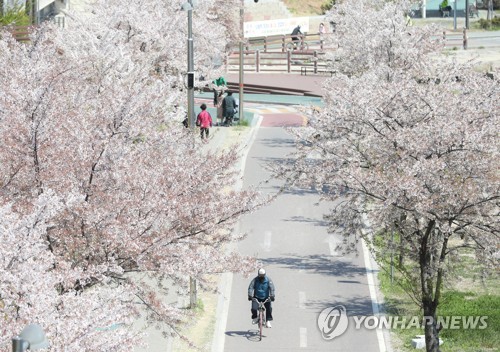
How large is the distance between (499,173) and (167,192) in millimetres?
6647

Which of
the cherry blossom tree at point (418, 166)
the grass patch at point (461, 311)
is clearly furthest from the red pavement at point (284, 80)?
the cherry blossom tree at point (418, 166)

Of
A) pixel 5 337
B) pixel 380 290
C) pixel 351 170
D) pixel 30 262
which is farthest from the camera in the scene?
pixel 380 290

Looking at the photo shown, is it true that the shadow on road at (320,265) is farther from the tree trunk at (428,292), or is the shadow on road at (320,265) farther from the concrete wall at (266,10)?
the concrete wall at (266,10)

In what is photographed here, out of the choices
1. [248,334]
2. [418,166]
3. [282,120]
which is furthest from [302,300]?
[282,120]

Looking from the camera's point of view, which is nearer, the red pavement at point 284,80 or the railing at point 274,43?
the red pavement at point 284,80

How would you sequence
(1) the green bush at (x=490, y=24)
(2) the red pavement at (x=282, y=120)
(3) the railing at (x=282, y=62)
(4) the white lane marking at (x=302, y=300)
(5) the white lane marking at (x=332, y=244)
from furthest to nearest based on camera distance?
(1) the green bush at (x=490, y=24)
(3) the railing at (x=282, y=62)
(2) the red pavement at (x=282, y=120)
(5) the white lane marking at (x=332, y=244)
(4) the white lane marking at (x=302, y=300)

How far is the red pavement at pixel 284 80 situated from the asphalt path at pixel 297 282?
20.1 m

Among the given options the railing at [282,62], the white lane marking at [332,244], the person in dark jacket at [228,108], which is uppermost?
the railing at [282,62]

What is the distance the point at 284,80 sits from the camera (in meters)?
57.3

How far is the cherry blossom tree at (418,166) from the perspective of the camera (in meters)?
18.2

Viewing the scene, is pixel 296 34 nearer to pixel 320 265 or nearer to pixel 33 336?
pixel 320 265

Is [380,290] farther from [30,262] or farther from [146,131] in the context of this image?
[30,262]

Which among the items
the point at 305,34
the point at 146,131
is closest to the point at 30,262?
the point at 146,131

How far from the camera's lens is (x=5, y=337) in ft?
36.1
